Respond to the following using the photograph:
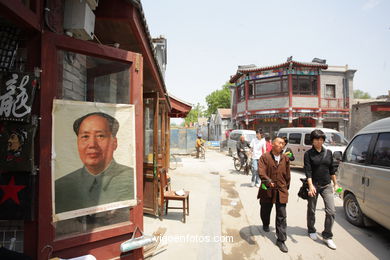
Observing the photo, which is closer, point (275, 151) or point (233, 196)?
point (275, 151)

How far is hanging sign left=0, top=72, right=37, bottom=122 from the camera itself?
6.29 feet

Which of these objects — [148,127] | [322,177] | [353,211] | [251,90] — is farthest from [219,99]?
[322,177]

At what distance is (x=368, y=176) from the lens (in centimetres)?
372

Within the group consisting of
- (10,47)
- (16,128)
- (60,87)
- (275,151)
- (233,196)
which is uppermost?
(10,47)

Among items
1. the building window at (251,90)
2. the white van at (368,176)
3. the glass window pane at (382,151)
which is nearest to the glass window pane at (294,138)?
the white van at (368,176)

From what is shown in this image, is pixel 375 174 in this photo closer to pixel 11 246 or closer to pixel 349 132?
pixel 11 246

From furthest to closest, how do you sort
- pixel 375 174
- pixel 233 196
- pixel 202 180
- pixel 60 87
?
pixel 202 180
pixel 233 196
pixel 375 174
pixel 60 87

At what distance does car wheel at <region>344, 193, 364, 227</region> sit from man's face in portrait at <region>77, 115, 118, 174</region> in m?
4.51

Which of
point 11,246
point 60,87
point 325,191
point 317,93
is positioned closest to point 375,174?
point 325,191

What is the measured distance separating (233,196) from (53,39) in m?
5.77

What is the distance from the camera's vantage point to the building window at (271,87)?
18391 mm

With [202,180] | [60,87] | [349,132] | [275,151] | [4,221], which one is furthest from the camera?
[349,132]

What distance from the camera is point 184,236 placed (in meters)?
3.90

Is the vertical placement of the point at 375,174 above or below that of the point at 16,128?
below
